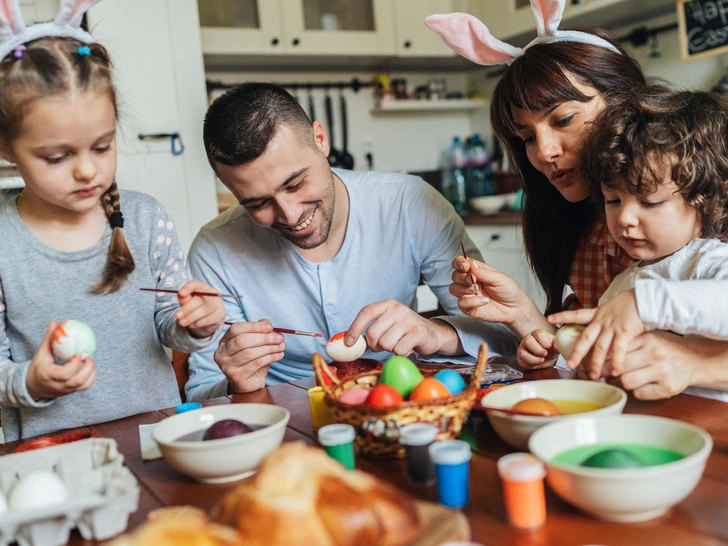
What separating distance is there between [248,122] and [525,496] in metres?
1.11

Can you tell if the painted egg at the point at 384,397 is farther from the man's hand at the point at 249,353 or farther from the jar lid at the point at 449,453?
the man's hand at the point at 249,353

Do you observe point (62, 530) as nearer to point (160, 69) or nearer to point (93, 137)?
point (93, 137)

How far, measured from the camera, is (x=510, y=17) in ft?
11.6

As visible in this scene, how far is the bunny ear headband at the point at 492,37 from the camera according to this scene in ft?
4.96

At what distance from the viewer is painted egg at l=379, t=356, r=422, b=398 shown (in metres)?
0.99

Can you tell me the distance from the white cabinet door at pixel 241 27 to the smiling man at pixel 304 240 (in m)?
1.63

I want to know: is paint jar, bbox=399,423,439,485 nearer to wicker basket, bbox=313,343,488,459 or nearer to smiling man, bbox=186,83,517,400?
wicker basket, bbox=313,343,488,459

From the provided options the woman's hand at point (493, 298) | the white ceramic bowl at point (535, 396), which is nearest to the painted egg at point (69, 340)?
the white ceramic bowl at point (535, 396)

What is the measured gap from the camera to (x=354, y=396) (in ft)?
3.19

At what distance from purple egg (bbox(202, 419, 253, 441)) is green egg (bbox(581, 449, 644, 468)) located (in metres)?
0.44

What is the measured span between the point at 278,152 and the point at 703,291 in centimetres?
93

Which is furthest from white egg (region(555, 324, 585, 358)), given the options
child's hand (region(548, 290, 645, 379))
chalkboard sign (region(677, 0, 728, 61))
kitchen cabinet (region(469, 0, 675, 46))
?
kitchen cabinet (region(469, 0, 675, 46))

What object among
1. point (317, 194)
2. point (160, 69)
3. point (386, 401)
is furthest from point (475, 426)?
point (160, 69)

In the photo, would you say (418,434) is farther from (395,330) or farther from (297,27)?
(297,27)
